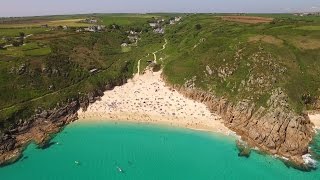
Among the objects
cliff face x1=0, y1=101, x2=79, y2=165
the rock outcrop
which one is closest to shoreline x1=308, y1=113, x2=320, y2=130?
the rock outcrop

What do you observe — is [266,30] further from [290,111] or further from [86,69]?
[86,69]

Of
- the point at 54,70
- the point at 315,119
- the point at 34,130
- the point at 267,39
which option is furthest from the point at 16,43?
the point at 315,119

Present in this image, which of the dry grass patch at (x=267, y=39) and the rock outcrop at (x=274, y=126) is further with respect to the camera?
the dry grass patch at (x=267, y=39)

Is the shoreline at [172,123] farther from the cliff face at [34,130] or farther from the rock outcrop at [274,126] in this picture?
the cliff face at [34,130]

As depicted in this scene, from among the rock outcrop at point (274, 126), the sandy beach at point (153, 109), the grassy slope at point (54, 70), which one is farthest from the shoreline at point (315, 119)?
the grassy slope at point (54, 70)

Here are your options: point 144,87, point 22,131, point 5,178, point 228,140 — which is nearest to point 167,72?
point 144,87

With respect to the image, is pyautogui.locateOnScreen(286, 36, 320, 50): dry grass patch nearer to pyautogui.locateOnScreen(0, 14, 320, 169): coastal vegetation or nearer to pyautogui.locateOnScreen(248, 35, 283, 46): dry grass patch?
pyautogui.locateOnScreen(0, 14, 320, 169): coastal vegetation
